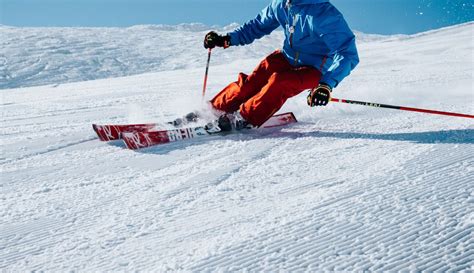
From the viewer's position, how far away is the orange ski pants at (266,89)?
3.48m

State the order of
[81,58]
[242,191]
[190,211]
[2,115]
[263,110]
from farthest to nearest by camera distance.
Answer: [81,58]
[2,115]
[263,110]
[242,191]
[190,211]

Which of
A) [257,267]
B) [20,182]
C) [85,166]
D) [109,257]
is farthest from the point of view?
[85,166]

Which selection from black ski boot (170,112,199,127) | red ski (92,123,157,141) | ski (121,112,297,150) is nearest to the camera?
ski (121,112,297,150)

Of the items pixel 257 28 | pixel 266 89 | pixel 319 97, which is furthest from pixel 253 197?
pixel 257 28

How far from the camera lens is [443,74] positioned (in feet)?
22.8

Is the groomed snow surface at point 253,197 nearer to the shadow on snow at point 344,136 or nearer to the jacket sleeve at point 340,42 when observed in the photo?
the shadow on snow at point 344,136

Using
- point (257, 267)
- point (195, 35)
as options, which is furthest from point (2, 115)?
point (195, 35)

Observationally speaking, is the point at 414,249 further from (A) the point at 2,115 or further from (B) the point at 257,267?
(A) the point at 2,115

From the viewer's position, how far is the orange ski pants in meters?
3.48

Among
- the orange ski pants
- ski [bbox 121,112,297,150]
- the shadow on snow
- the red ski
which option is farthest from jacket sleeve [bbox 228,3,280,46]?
the red ski

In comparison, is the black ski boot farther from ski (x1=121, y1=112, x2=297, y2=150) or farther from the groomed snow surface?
the groomed snow surface

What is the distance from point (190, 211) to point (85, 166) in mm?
1081

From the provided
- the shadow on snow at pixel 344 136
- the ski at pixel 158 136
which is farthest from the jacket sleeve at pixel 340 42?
the ski at pixel 158 136

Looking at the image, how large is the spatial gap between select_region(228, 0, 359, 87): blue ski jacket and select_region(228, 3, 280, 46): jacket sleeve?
1cm
